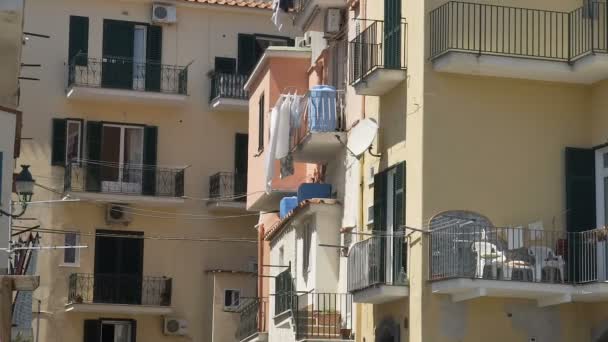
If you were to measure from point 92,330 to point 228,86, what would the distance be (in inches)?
319

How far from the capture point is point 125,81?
1941 inches

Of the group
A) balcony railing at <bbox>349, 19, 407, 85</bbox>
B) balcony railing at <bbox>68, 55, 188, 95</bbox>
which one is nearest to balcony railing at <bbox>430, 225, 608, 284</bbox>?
balcony railing at <bbox>349, 19, 407, 85</bbox>

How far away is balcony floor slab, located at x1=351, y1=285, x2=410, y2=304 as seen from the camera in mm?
30094

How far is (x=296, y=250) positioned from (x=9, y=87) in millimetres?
7543

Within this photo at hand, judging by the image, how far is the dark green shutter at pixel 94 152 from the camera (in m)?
48.8

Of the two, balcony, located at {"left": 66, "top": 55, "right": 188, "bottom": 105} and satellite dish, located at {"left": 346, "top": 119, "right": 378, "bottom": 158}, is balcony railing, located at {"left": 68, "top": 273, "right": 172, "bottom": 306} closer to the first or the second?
balcony, located at {"left": 66, "top": 55, "right": 188, "bottom": 105}

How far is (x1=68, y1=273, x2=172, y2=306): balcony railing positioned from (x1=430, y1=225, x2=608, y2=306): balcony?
2030 centimetres

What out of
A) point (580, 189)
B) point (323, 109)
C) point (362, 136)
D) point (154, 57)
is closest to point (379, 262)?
→ point (362, 136)

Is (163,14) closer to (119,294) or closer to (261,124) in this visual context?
(119,294)

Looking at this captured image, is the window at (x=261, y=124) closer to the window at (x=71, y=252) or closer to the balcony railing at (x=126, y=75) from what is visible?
the balcony railing at (x=126, y=75)

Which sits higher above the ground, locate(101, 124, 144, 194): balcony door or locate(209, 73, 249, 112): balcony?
locate(209, 73, 249, 112): balcony

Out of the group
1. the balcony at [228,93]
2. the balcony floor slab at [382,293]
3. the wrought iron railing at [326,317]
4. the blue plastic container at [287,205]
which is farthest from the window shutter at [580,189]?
the balcony at [228,93]

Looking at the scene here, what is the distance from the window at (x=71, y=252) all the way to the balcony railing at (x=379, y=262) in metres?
17.8

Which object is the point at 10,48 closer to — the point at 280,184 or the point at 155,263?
the point at 280,184
